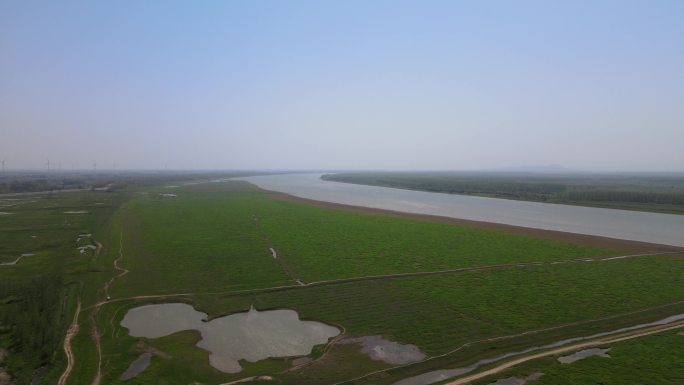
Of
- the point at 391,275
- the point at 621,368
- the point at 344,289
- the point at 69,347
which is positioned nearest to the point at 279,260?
the point at 344,289

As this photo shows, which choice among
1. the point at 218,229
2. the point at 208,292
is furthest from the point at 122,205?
the point at 208,292

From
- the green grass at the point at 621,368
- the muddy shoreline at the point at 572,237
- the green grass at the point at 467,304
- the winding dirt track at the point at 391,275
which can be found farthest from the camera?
the muddy shoreline at the point at 572,237

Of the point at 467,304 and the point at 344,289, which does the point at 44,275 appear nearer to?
the point at 344,289

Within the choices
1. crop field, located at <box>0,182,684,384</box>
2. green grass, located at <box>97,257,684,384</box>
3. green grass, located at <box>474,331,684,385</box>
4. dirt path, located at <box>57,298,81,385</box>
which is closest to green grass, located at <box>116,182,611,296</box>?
crop field, located at <box>0,182,684,384</box>

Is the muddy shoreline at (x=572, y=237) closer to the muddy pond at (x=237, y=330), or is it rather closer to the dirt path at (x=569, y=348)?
the dirt path at (x=569, y=348)

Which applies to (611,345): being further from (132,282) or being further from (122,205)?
(122,205)

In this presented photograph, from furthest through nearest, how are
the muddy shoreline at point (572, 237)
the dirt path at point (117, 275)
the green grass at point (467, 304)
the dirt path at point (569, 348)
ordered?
1. the muddy shoreline at point (572, 237)
2. the dirt path at point (117, 275)
3. the green grass at point (467, 304)
4. the dirt path at point (569, 348)

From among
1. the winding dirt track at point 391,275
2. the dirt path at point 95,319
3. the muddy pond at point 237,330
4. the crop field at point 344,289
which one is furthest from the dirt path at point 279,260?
the dirt path at point 95,319

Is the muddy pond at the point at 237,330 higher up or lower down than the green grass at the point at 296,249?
lower down
